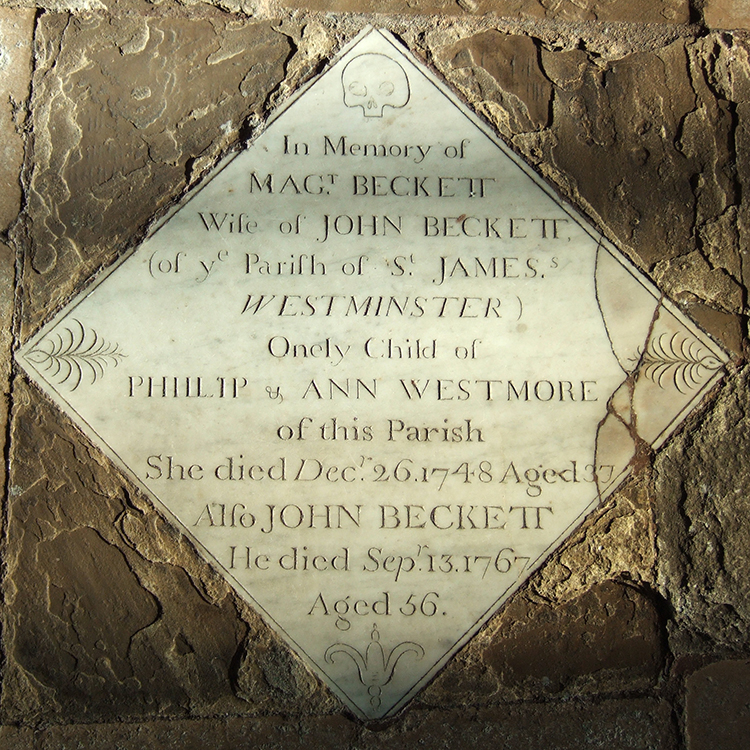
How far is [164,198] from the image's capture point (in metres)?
2.13

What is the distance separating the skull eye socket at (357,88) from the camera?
219 cm

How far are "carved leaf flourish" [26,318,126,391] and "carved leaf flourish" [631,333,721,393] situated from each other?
1613 millimetres

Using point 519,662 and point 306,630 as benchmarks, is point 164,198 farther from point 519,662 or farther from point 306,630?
point 519,662

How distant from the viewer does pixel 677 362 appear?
210cm

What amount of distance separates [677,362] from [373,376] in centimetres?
95

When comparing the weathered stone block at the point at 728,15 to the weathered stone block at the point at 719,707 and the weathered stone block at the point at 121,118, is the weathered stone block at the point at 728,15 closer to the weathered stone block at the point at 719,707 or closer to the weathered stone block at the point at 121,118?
the weathered stone block at the point at 121,118

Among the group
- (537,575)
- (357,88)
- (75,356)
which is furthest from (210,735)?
(357,88)

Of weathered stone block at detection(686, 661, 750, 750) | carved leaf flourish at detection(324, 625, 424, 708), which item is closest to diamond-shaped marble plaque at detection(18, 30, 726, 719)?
carved leaf flourish at detection(324, 625, 424, 708)

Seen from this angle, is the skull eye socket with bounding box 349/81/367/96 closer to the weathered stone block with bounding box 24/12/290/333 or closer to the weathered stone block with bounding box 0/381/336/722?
the weathered stone block with bounding box 24/12/290/333

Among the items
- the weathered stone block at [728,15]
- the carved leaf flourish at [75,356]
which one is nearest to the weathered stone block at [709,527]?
the weathered stone block at [728,15]

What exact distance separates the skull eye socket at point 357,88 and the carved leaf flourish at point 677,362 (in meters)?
1.21

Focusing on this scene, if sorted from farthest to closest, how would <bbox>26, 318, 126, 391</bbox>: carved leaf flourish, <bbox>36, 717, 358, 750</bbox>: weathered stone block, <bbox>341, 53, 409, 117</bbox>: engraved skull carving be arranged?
<bbox>341, 53, 409, 117</bbox>: engraved skull carving, <bbox>26, 318, 126, 391</bbox>: carved leaf flourish, <bbox>36, 717, 358, 750</bbox>: weathered stone block

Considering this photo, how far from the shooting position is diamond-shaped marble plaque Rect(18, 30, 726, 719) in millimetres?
2000

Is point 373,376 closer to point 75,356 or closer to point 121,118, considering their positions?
point 75,356
